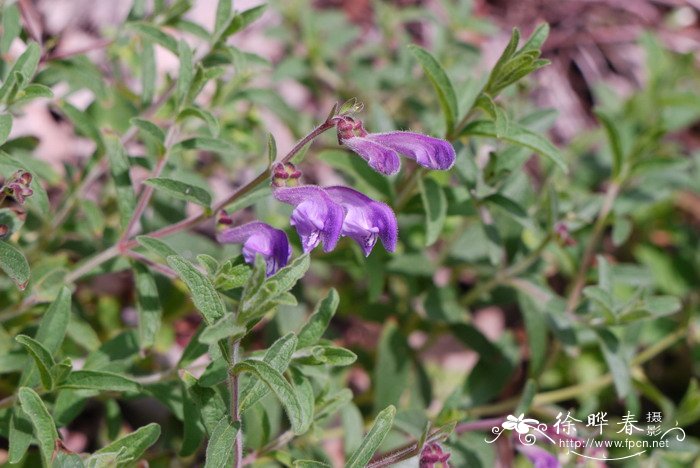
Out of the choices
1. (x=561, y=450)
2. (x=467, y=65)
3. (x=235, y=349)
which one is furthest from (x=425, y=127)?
(x=235, y=349)

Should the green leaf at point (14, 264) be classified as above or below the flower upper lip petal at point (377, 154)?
below

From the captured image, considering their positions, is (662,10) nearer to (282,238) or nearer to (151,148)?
(151,148)

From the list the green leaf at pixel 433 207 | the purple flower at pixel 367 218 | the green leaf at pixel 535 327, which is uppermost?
the purple flower at pixel 367 218

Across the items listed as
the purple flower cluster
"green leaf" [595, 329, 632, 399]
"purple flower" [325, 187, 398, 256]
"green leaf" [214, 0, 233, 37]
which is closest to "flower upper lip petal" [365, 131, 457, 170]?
the purple flower cluster

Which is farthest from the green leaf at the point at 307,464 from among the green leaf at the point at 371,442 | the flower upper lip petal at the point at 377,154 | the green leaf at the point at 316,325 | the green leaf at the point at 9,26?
the green leaf at the point at 9,26

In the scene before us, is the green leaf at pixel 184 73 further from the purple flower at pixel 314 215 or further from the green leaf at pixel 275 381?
the green leaf at pixel 275 381

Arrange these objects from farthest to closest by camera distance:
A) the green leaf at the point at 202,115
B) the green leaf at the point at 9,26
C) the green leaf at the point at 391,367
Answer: the green leaf at the point at 391,367 → the green leaf at the point at 9,26 → the green leaf at the point at 202,115
